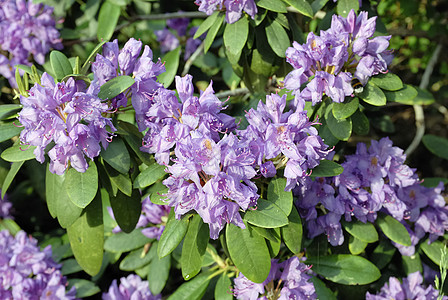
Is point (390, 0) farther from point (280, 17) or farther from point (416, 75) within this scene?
point (280, 17)

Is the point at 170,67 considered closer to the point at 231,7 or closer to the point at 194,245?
the point at 231,7

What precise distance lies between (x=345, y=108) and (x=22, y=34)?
1.53 m

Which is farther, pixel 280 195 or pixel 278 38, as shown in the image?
pixel 278 38

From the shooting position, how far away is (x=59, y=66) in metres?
1.60

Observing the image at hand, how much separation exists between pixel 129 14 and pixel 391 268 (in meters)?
2.06

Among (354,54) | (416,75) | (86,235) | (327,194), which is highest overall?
(354,54)

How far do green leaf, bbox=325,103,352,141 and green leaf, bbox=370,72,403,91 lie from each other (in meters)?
0.15

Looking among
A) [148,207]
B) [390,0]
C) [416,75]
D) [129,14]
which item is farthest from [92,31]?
[416,75]

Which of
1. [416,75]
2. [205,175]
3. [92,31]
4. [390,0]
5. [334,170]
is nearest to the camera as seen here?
[205,175]

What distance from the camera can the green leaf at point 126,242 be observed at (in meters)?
→ 2.22

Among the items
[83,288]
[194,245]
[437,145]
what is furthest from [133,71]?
[437,145]

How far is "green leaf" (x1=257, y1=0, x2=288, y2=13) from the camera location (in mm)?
1843

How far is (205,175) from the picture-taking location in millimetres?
1396

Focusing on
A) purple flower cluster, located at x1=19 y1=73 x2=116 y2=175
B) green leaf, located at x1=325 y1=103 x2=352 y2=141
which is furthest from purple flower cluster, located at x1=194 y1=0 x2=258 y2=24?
purple flower cluster, located at x1=19 y1=73 x2=116 y2=175
